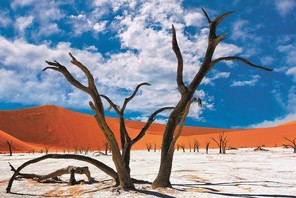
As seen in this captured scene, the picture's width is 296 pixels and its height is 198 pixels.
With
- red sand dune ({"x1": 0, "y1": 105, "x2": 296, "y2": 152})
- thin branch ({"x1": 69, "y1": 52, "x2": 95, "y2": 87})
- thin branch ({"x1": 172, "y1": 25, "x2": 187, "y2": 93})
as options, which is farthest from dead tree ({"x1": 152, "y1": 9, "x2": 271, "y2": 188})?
red sand dune ({"x1": 0, "y1": 105, "x2": 296, "y2": 152})

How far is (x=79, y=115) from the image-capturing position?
92.7m

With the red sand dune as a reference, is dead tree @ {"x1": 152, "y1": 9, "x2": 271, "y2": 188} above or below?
below

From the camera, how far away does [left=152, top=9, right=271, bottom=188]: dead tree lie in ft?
23.7

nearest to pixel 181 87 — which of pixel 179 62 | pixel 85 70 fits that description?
pixel 179 62

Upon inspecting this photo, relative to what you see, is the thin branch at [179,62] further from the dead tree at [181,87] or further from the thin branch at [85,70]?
the thin branch at [85,70]

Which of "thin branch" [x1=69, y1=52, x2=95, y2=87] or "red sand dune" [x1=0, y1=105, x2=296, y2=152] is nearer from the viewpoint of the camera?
"thin branch" [x1=69, y1=52, x2=95, y2=87]

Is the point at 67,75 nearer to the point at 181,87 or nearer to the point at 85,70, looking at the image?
the point at 85,70

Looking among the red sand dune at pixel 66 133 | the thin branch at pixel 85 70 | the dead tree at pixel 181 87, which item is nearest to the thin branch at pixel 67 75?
the thin branch at pixel 85 70

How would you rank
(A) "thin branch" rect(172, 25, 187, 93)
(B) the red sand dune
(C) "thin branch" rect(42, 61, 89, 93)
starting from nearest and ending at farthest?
1. (C) "thin branch" rect(42, 61, 89, 93)
2. (A) "thin branch" rect(172, 25, 187, 93)
3. (B) the red sand dune

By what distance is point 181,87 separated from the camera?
7340 millimetres

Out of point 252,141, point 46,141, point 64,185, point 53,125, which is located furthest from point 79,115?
point 64,185

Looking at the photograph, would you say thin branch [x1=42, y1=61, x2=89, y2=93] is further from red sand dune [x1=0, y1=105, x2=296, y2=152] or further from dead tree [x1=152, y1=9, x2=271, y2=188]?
red sand dune [x1=0, y1=105, x2=296, y2=152]

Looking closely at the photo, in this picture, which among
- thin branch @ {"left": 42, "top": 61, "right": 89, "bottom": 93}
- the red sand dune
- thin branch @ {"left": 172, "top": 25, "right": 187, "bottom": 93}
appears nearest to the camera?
→ thin branch @ {"left": 42, "top": 61, "right": 89, "bottom": 93}

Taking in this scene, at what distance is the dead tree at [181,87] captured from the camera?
23.7ft
